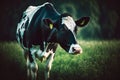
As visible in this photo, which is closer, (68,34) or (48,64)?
(68,34)

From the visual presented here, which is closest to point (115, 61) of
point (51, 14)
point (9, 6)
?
point (51, 14)

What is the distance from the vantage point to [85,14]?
4.64 metres

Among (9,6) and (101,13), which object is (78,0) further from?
(9,6)

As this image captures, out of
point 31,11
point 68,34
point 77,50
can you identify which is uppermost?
point 31,11

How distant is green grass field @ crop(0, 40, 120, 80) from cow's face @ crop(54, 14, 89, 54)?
56 cm

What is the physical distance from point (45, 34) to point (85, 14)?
815 mm

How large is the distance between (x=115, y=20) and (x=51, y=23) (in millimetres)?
1125

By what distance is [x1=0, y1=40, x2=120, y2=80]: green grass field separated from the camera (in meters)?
4.43

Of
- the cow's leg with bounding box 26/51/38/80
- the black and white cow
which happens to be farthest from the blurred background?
the cow's leg with bounding box 26/51/38/80

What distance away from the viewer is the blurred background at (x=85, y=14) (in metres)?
4.56

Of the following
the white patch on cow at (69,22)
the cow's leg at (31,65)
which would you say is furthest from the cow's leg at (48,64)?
the white patch on cow at (69,22)

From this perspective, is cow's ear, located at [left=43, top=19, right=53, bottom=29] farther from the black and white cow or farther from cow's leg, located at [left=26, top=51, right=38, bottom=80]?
cow's leg, located at [left=26, top=51, right=38, bottom=80]

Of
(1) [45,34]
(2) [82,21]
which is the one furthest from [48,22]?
(2) [82,21]

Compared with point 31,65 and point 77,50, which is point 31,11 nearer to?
point 31,65
